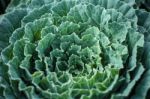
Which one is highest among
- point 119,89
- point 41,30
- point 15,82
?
point 41,30

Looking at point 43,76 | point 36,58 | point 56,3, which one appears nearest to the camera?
point 43,76

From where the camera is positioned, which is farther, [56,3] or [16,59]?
[56,3]

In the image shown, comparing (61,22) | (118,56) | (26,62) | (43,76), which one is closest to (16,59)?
(26,62)

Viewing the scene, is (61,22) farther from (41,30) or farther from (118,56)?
(118,56)

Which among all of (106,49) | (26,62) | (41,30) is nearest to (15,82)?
(26,62)

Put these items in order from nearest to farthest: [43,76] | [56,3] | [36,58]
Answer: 1. [43,76]
2. [36,58]
3. [56,3]

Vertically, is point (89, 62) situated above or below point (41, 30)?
below

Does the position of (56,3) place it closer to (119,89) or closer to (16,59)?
(16,59)
